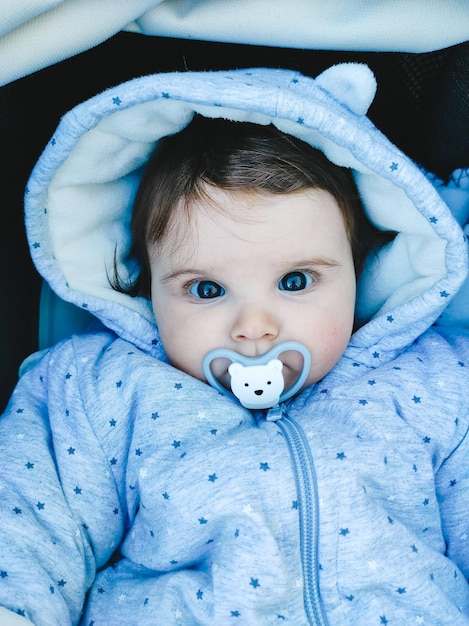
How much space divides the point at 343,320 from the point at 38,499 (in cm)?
49

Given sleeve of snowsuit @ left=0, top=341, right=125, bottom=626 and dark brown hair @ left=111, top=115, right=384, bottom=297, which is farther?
dark brown hair @ left=111, top=115, right=384, bottom=297

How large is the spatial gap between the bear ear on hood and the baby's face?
133 mm

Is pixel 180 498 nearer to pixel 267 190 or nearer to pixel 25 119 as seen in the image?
pixel 267 190

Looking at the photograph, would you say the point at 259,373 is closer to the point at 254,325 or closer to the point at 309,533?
the point at 254,325

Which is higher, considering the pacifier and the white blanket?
the white blanket

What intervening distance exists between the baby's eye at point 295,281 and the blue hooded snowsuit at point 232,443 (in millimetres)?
144

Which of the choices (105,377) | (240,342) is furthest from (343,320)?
(105,377)

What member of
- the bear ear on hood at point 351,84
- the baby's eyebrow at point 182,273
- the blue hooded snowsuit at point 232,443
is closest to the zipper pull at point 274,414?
the blue hooded snowsuit at point 232,443

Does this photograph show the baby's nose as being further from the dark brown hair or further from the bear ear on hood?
the bear ear on hood

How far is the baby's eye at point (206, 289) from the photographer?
1.05 meters

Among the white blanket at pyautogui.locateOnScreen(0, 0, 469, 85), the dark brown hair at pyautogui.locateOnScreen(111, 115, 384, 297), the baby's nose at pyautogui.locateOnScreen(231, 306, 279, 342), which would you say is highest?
the white blanket at pyautogui.locateOnScreen(0, 0, 469, 85)

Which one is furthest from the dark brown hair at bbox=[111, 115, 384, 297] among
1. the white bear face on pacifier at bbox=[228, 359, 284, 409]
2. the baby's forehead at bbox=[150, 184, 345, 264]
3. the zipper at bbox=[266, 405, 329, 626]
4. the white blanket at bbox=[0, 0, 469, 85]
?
the zipper at bbox=[266, 405, 329, 626]

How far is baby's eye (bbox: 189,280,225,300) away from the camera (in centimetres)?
105

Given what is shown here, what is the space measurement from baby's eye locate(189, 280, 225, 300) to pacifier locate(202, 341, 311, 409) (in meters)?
0.08
